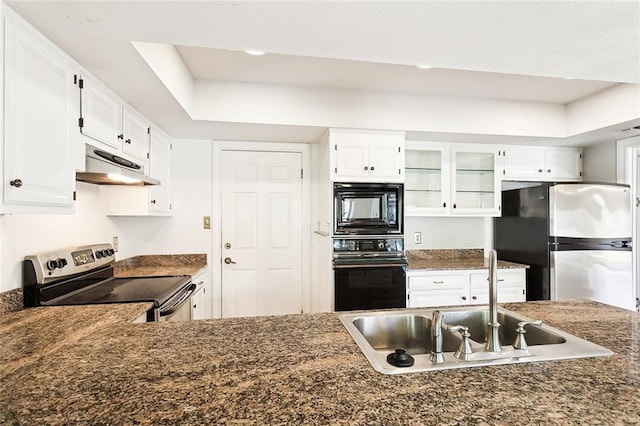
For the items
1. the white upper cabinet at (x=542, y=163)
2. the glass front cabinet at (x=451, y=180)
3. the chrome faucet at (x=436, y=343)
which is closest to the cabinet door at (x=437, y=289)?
the glass front cabinet at (x=451, y=180)

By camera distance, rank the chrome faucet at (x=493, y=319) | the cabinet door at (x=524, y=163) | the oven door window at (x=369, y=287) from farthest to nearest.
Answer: the cabinet door at (x=524, y=163)
the oven door window at (x=369, y=287)
the chrome faucet at (x=493, y=319)

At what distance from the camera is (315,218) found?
3303 mm

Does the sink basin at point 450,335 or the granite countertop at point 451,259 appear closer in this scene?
the sink basin at point 450,335

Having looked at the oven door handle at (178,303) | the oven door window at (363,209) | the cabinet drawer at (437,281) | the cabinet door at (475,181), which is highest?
the cabinet door at (475,181)

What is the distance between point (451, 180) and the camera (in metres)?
3.23

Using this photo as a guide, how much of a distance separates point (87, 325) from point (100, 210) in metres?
1.33

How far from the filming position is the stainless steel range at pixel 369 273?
272 centimetres

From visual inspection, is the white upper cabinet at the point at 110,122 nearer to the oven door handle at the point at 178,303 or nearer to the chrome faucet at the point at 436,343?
the oven door handle at the point at 178,303

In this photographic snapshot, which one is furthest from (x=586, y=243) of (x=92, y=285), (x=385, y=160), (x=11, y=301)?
(x=11, y=301)

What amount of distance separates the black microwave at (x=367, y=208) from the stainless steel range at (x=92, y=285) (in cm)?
134

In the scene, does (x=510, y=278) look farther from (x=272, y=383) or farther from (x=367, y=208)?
(x=272, y=383)

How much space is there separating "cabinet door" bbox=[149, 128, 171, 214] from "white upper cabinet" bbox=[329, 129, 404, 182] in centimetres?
149

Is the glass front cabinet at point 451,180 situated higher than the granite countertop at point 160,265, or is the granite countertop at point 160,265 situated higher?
the glass front cabinet at point 451,180

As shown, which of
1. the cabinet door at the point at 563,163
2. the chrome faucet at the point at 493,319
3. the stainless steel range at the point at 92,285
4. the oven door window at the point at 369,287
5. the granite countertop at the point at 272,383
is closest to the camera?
the granite countertop at the point at 272,383
